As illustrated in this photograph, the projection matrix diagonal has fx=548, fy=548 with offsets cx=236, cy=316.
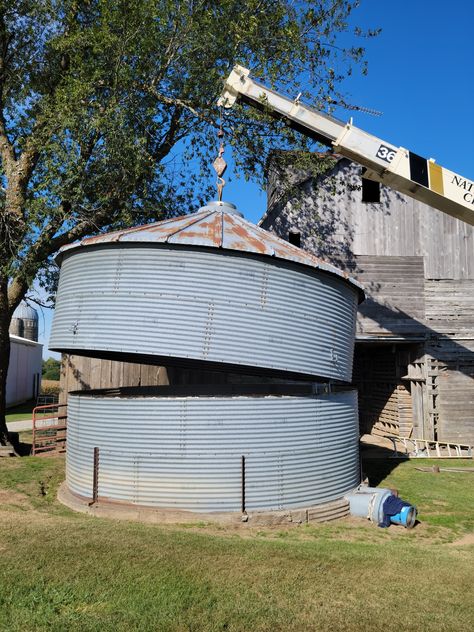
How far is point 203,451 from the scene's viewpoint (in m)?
9.76

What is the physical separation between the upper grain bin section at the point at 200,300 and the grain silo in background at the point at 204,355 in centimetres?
2

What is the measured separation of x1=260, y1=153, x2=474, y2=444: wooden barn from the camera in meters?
21.0

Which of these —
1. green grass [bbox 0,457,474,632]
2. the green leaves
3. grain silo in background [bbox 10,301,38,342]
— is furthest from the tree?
grain silo in background [bbox 10,301,38,342]

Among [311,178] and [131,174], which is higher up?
[311,178]

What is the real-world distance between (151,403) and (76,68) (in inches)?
491

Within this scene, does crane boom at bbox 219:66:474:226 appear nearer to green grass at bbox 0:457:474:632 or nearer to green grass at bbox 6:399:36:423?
green grass at bbox 0:457:474:632

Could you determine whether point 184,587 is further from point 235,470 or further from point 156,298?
point 156,298

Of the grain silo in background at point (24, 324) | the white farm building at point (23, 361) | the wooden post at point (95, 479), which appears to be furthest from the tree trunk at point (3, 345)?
the grain silo in background at point (24, 324)

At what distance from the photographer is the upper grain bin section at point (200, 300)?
10102 millimetres

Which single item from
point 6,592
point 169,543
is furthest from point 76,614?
point 169,543

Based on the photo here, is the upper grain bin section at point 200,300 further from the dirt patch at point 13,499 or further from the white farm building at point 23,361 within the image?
the white farm building at point 23,361

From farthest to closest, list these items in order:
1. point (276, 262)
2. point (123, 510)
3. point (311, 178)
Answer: point (311, 178), point (276, 262), point (123, 510)

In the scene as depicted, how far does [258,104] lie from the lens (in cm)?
1494

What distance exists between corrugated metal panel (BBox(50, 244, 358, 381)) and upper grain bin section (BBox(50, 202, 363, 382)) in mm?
19
